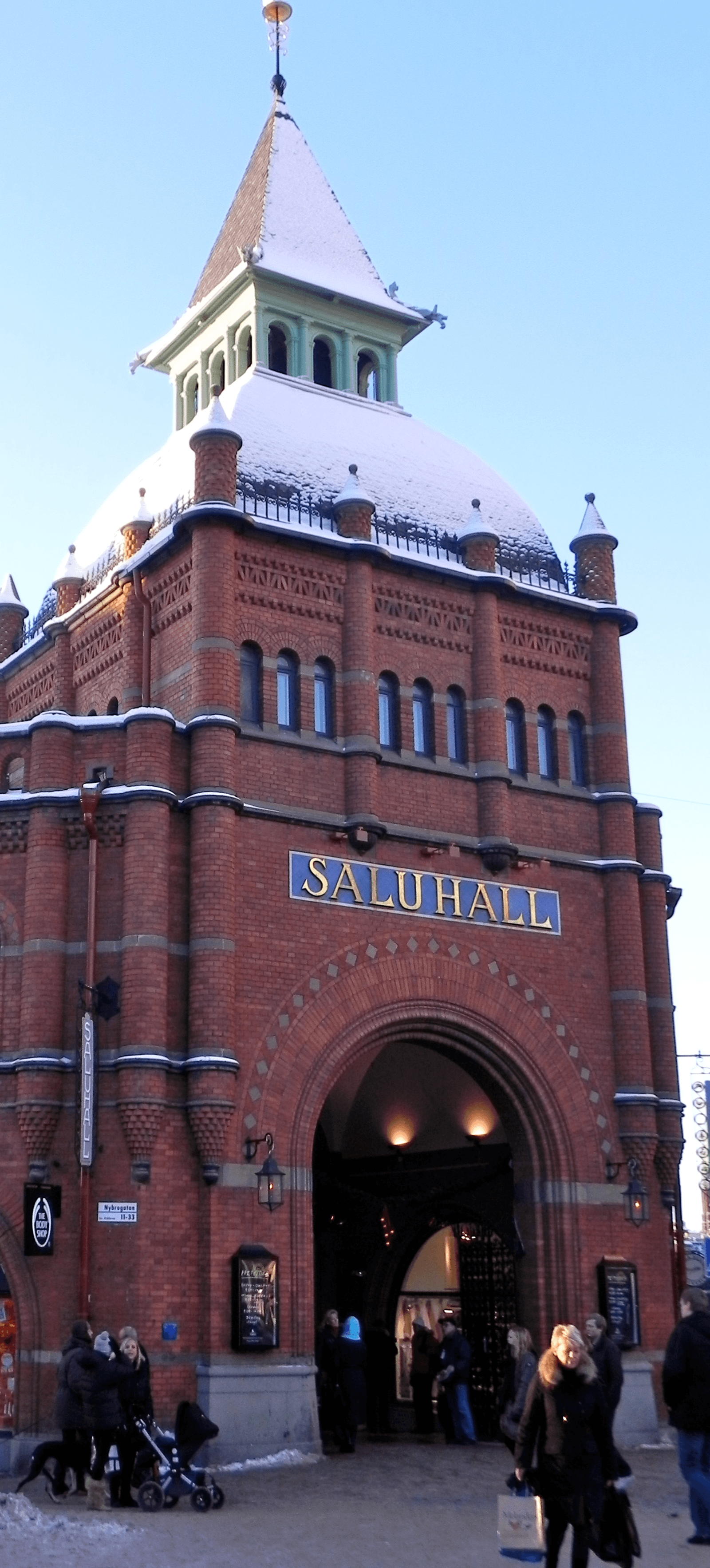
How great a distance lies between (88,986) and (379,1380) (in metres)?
9.17

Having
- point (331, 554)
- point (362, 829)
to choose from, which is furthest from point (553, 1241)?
point (331, 554)

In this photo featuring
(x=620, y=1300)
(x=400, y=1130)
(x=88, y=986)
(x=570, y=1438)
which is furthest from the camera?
(x=400, y=1130)

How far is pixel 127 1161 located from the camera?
21.3 metres

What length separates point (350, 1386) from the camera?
2228 centimetres

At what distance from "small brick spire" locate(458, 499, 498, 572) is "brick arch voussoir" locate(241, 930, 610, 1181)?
627cm

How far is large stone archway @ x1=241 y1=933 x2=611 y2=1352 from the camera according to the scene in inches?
888

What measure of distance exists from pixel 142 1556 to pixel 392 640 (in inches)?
603

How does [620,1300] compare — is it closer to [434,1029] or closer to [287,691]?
[434,1029]

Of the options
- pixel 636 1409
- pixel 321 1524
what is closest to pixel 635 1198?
pixel 636 1409

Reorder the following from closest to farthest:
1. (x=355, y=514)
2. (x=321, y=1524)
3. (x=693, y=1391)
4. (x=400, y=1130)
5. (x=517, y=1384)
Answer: (x=693, y=1391)
(x=321, y=1524)
(x=517, y=1384)
(x=355, y=514)
(x=400, y=1130)

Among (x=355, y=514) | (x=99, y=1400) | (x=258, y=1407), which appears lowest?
(x=258, y=1407)

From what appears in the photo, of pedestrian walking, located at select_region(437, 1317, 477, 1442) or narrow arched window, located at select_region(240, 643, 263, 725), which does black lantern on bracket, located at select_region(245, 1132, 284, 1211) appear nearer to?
pedestrian walking, located at select_region(437, 1317, 477, 1442)

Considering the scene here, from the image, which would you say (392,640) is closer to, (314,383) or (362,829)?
(362,829)

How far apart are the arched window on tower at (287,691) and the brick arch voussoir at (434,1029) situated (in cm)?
346
